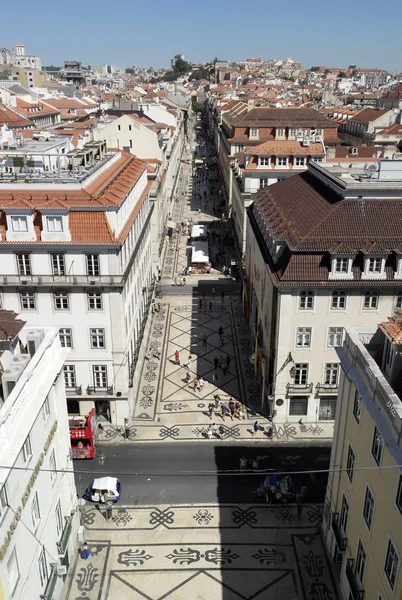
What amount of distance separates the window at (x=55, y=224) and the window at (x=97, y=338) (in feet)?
25.5

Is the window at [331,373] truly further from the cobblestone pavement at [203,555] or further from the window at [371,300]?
the cobblestone pavement at [203,555]

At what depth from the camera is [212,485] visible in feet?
117

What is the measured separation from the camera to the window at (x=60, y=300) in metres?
38.2

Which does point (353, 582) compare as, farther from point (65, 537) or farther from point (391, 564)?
point (65, 537)

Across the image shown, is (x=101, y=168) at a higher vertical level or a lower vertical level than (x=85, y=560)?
higher

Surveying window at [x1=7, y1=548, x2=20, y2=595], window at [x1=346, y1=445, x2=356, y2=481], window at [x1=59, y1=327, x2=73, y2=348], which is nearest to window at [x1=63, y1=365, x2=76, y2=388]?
window at [x1=59, y1=327, x2=73, y2=348]

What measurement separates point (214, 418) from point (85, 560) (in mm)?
15545

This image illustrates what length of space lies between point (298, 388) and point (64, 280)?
1882 centimetres

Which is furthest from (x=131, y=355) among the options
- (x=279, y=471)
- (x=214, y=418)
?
(x=279, y=471)

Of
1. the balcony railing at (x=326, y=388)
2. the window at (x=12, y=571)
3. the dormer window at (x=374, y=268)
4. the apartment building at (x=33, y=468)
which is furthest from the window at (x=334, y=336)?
the window at (x=12, y=571)

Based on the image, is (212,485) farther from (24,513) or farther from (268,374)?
(24,513)

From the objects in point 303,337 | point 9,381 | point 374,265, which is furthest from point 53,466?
point 374,265

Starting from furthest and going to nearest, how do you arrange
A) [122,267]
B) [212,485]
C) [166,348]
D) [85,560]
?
1. [166,348]
2. [122,267]
3. [212,485]
4. [85,560]

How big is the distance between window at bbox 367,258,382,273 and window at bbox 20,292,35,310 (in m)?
23.5
